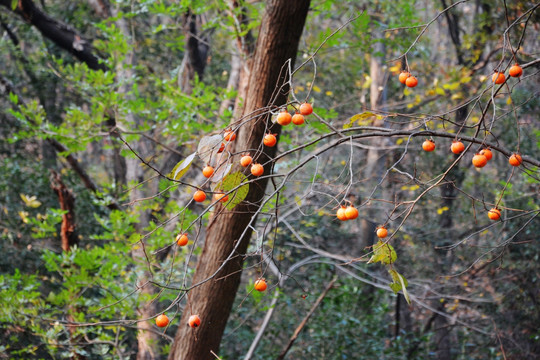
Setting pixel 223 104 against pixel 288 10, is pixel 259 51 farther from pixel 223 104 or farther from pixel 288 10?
pixel 223 104

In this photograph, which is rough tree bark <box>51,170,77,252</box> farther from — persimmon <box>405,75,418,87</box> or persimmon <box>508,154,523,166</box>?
persimmon <box>508,154,523,166</box>

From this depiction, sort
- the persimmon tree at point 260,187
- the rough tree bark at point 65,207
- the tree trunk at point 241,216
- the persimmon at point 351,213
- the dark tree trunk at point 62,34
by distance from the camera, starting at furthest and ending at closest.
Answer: the dark tree trunk at point 62,34 < the rough tree bark at point 65,207 < the tree trunk at point 241,216 < the persimmon tree at point 260,187 < the persimmon at point 351,213

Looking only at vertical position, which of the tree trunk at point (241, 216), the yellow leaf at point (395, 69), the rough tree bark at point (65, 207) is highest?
the yellow leaf at point (395, 69)

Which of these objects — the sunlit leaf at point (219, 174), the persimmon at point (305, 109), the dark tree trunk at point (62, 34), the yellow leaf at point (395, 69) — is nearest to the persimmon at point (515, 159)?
the persimmon at point (305, 109)

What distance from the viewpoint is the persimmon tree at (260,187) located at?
1.39 m

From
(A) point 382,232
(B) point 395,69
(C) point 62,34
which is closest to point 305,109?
(A) point 382,232

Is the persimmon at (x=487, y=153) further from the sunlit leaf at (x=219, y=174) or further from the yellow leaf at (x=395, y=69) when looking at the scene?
the yellow leaf at (x=395, y=69)

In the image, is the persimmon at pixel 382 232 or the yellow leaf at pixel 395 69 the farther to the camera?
the yellow leaf at pixel 395 69

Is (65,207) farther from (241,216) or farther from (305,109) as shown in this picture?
(305,109)

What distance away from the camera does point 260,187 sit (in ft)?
6.43

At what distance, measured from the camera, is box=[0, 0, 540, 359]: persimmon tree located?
1395 mm

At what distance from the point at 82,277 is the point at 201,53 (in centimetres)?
295

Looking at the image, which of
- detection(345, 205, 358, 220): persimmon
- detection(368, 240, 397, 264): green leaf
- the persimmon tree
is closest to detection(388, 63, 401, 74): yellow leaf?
the persimmon tree

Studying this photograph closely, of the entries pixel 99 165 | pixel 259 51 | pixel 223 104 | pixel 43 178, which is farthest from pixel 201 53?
pixel 99 165
